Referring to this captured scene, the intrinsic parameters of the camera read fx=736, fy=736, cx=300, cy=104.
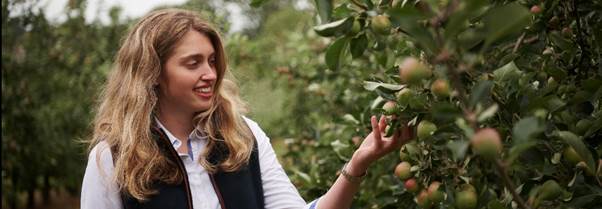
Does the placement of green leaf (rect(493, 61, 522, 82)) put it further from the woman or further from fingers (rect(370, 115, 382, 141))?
the woman

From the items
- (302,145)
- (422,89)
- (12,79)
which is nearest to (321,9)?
(422,89)

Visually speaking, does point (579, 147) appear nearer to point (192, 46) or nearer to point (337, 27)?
point (337, 27)

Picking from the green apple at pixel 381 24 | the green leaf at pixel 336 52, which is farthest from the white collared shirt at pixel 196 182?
the green apple at pixel 381 24

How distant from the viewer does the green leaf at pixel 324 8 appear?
3.90 feet

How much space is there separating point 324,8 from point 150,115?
1.07m

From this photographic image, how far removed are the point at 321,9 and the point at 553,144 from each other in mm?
469

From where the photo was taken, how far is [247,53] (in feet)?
15.8

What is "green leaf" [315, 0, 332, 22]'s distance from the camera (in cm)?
119

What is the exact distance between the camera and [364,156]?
65.4 inches

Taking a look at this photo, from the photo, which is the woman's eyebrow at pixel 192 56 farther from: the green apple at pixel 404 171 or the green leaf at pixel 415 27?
the green leaf at pixel 415 27

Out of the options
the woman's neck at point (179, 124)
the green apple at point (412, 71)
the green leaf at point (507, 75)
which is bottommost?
the woman's neck at point (179, 124)

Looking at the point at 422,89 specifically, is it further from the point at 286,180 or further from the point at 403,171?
the point at 286,180

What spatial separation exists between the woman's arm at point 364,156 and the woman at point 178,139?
2 centimetres

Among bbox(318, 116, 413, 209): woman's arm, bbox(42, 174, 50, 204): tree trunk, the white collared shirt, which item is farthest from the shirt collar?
bbox(42, 174, 50, 204): tree trunk
